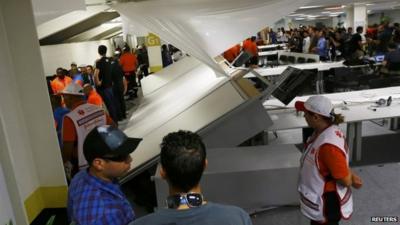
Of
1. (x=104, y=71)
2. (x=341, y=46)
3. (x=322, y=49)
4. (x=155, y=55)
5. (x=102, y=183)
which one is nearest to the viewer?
(x=102, y=183)

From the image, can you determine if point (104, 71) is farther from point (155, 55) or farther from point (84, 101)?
point (155, 55)

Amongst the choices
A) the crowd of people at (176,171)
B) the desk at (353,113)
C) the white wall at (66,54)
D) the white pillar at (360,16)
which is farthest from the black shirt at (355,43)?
the white pillar at (360,16)

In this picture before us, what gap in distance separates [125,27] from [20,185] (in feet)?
9.50

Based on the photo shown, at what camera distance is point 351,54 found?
787cm

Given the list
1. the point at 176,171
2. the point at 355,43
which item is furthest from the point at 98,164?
the point at 355,43

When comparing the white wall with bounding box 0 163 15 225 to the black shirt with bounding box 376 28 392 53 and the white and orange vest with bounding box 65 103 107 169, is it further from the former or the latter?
the black shirt with bounding box 376 28 392 53

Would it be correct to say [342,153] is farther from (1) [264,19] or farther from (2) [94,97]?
(2) [94,97]

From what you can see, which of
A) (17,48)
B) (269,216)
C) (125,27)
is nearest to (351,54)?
(125,27)

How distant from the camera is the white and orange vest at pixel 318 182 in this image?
1813 mm

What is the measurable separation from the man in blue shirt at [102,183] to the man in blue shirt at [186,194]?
29 centimetres

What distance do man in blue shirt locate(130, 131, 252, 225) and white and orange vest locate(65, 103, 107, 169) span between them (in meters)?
1.57

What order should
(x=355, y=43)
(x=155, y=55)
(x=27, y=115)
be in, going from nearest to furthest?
(x=27, y=115) < (x=355, y=43) < (x=155, y=55)

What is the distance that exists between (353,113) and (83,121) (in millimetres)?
2809

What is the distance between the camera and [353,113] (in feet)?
12.1
